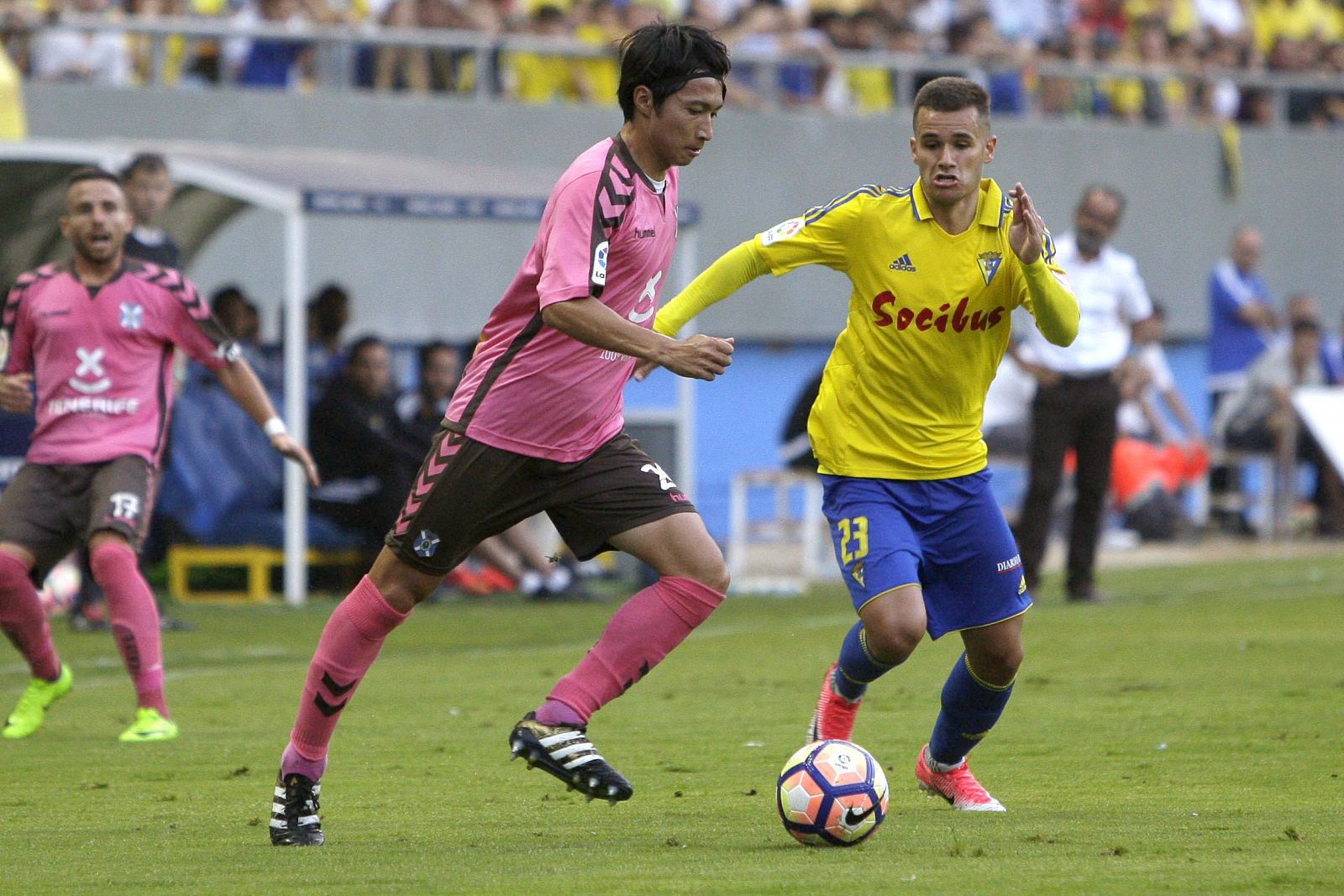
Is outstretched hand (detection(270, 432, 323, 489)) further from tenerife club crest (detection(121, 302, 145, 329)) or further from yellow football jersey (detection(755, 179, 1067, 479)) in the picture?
yellow football jersey (detection(755, 179, 1067, 479))

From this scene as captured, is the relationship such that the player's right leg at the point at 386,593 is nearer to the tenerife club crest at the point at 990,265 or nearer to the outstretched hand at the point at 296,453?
the tenerife club crest at the point at 990,265

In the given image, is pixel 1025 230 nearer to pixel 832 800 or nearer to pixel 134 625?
pixel 832 800

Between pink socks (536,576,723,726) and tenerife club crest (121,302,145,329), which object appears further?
tenerife club crest (121,302,145,329)

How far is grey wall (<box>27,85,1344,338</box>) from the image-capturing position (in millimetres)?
19562

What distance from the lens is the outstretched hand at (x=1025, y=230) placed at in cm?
612

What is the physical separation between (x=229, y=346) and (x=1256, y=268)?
61.0 ft

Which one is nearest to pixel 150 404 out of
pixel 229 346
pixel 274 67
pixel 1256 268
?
pixel 229 346

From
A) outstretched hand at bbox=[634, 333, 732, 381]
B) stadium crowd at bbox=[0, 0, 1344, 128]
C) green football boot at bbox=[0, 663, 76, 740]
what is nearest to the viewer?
outstretched hand at bbox=[634, 333, 732, 381]

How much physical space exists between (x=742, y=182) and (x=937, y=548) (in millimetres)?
15936

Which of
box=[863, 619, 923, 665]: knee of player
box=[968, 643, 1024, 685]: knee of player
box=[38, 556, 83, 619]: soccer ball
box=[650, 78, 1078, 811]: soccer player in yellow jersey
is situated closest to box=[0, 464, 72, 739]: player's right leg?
box=[650, 78, 1078, 811]: soccer player in yellow jersey

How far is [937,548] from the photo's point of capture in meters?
6.58

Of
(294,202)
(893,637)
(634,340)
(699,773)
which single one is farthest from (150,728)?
(294,202)

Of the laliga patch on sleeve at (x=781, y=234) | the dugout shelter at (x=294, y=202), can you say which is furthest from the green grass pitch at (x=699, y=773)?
the dugout shelter at (x=294, y=202)

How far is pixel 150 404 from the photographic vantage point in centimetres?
898
